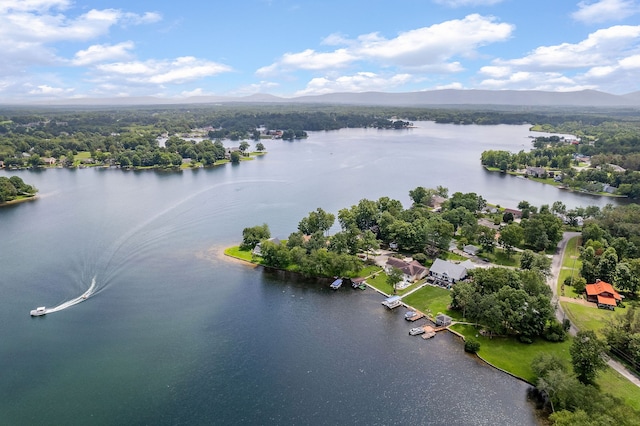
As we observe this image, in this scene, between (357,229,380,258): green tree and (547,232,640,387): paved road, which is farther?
(357,229,380,258): green tree

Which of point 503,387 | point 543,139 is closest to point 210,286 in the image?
point 503,387

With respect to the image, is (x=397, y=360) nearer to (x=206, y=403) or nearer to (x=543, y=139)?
(x=206, y=403)

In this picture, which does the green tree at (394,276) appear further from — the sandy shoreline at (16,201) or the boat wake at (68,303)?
the sandy shoreline at (16,201)

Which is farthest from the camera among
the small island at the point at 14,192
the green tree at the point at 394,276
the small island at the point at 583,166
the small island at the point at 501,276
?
the small island at the point at 583,166

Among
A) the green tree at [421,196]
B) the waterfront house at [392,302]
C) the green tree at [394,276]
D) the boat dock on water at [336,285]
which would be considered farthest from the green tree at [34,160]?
the waterfront house at [392,302]

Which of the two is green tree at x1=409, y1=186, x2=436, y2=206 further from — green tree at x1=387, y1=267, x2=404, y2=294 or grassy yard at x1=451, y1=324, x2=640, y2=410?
grassy yard at x1=451, y1=324, x2=640, y2=410

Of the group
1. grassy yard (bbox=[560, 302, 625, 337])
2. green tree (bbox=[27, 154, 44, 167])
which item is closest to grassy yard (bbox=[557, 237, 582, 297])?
grassy yard (bbox=[560, 302, 625, 337])
